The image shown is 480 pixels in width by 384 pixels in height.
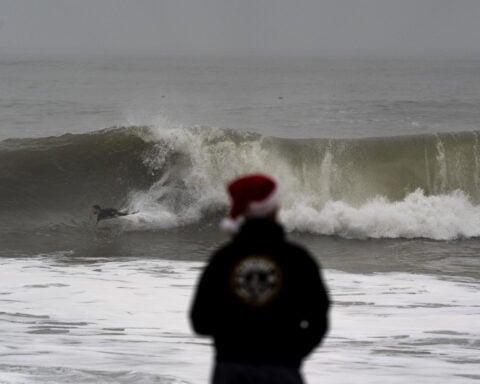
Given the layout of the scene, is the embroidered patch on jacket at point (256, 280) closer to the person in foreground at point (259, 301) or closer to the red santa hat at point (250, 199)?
the person in foreground at point (259, 301)

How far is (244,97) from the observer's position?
5319cm

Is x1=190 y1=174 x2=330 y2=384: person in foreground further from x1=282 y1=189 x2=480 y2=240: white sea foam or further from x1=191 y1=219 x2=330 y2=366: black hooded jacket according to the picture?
x1=282 y1=189 x2=480 y2=240: white sea foam

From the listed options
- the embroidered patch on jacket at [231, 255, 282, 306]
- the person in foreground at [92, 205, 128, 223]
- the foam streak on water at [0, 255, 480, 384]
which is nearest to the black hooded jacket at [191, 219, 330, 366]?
the embroidered patch on jacket at [231, 255, 282, 306]

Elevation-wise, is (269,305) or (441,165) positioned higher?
(269,305)

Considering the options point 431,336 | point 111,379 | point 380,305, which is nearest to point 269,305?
point 111,379

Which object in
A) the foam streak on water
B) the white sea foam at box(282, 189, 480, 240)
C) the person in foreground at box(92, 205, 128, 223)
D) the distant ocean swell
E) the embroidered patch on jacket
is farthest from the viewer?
the distant ocean swell

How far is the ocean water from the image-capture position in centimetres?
686

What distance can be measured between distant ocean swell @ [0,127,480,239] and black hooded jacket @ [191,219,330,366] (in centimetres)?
1249

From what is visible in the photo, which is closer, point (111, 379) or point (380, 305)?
point (111, 379)

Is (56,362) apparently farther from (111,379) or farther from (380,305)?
(380,305)

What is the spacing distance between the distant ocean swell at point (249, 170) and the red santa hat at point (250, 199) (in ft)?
41.0

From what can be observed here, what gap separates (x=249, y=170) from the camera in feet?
59.7

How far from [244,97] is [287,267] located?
1978 inches

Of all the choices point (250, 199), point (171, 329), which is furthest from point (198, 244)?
point (250, 199)
